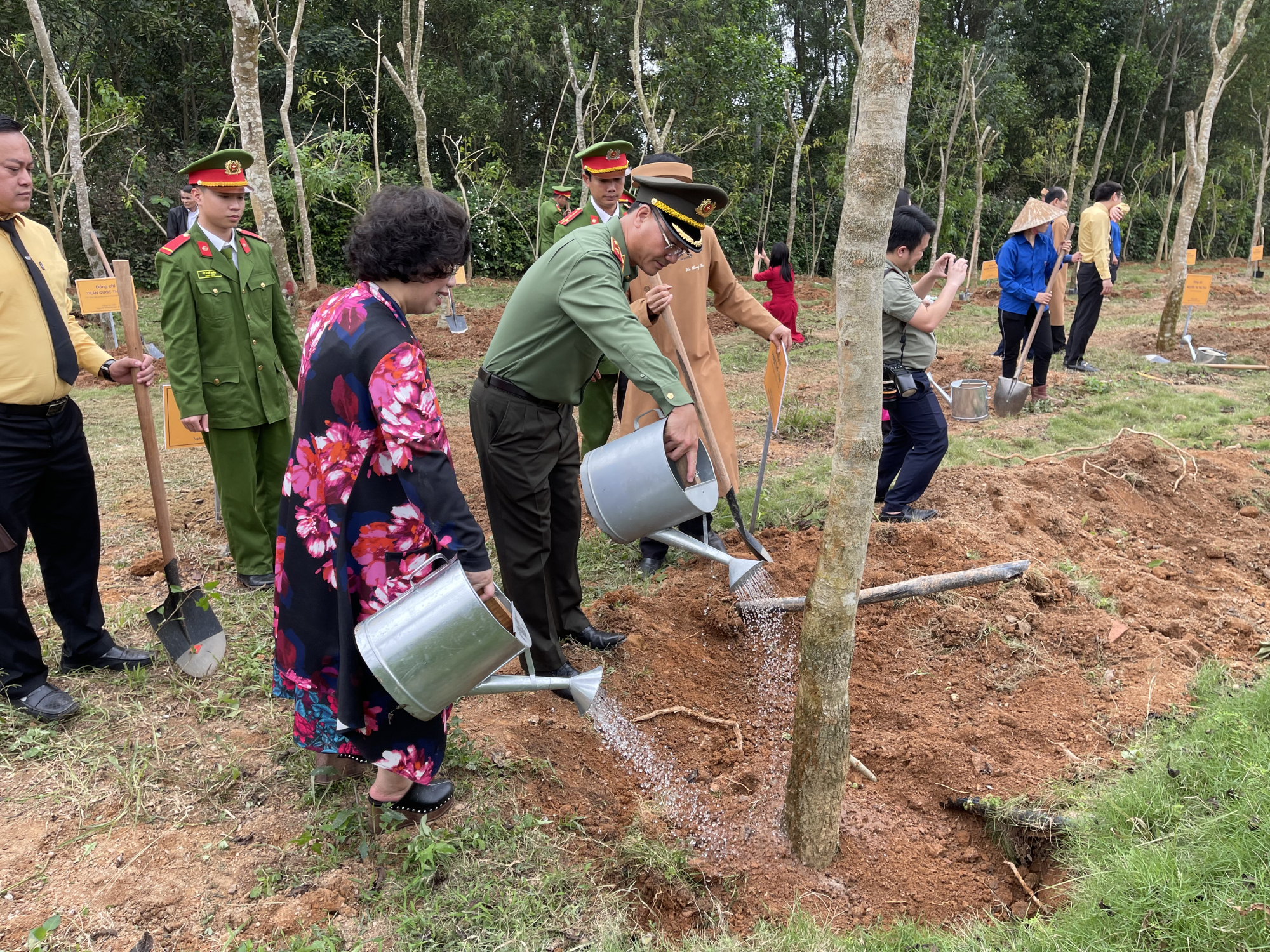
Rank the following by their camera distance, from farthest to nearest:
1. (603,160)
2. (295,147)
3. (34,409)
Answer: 1. (295,147)
2. (603,160)
3. (34,409)

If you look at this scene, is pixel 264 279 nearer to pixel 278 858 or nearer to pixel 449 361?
pixel 278 858

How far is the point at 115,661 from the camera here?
3.19m

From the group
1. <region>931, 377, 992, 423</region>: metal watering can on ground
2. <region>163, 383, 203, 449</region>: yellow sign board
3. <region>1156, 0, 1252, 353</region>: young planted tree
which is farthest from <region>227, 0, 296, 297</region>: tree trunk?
<region>1156, 0, 1252, 353</region>: young planted tree

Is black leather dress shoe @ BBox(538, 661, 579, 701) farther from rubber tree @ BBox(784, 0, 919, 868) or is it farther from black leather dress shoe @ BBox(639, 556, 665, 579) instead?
black leather dress shoe @ BBox(639, 556, 665, 579)

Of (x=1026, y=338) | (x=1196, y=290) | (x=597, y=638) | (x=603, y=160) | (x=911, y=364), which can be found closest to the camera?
(x=597, y=638)

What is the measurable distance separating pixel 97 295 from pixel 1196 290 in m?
10.1

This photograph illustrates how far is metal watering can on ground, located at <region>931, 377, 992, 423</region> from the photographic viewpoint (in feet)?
21.7

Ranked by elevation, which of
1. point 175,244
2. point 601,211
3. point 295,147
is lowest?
point 175,244

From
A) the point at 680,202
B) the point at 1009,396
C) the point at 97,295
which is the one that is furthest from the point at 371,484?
the point at 1009,396

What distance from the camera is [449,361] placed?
33.4ft

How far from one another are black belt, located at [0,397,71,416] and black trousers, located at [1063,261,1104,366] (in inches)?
335

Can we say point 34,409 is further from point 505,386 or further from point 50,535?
point 505,386

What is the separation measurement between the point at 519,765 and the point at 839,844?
3.35ft

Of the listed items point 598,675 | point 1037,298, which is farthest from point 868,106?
point 1037,298
